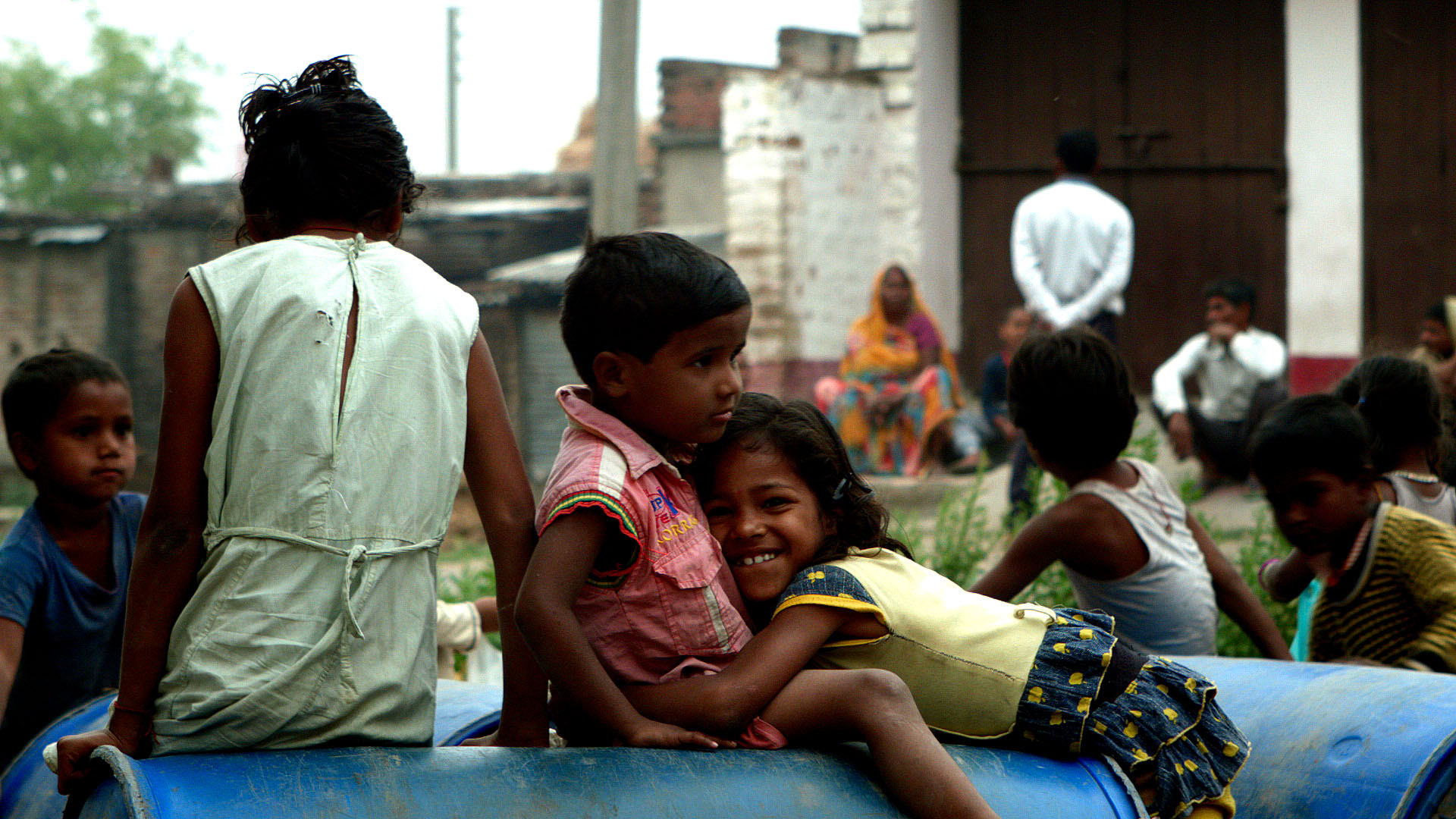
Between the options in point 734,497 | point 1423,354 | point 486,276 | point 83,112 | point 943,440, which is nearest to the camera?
point 734,497

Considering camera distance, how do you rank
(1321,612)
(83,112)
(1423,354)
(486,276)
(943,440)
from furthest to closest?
(83,112) < (486,276) < (943,440) < (1423,354) < (1321,612)

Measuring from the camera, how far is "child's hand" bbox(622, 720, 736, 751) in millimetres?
1963

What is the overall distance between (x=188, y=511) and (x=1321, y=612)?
7.49 ft

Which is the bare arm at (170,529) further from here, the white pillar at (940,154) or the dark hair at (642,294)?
the white pillar at (940,154)

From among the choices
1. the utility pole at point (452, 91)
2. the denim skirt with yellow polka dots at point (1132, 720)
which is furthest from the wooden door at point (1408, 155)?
the utility pole at point (452, 91)

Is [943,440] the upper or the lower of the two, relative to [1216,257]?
lower

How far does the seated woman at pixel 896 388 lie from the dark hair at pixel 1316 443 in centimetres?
510

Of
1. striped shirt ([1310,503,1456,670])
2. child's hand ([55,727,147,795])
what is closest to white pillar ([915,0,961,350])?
striped shirt ([1310,503,1456,670])

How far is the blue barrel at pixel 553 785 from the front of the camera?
5.76 feet

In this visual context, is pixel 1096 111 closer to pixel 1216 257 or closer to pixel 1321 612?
pixel 1216 257

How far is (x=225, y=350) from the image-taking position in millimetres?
1899

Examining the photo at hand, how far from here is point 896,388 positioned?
8.10 m

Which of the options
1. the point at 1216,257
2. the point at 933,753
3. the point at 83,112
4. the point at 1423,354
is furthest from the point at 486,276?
the point at 83,112

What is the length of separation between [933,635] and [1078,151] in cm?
511
